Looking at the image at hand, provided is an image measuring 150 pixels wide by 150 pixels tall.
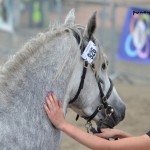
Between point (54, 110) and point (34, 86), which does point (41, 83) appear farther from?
point (54, 110)

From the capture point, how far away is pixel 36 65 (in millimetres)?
2961

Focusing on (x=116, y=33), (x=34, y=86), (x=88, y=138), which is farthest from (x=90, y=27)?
(x=116, y=33)

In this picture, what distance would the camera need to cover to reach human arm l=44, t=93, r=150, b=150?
9.70 ft

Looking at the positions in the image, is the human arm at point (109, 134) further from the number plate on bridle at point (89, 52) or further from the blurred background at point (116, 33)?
the blurred background at point (116, 33)

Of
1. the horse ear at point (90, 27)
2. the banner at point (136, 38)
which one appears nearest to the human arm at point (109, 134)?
the horse ear at point (90, 27)

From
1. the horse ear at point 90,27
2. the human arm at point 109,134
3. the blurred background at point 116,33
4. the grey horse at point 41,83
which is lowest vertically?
the blurred background at point 116,33

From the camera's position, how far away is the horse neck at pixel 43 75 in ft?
9.47

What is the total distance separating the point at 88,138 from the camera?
305cm

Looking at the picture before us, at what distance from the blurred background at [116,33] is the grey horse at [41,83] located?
386 centimetres

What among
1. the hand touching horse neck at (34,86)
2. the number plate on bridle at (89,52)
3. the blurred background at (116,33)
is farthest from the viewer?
the blurred background at (116,33)

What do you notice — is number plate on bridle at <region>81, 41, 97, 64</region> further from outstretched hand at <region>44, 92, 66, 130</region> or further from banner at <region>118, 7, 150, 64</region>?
banner at <region>118, 7, 150, 64</region>

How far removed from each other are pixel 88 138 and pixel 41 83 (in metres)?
Answer: 0.50

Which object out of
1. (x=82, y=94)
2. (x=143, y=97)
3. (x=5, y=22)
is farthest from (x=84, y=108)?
(x=5, y=22)

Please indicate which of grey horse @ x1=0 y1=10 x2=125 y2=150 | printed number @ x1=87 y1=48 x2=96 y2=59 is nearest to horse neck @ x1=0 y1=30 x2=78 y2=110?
grey horse @ x1=0 y1=10 x2=125 y2=150
